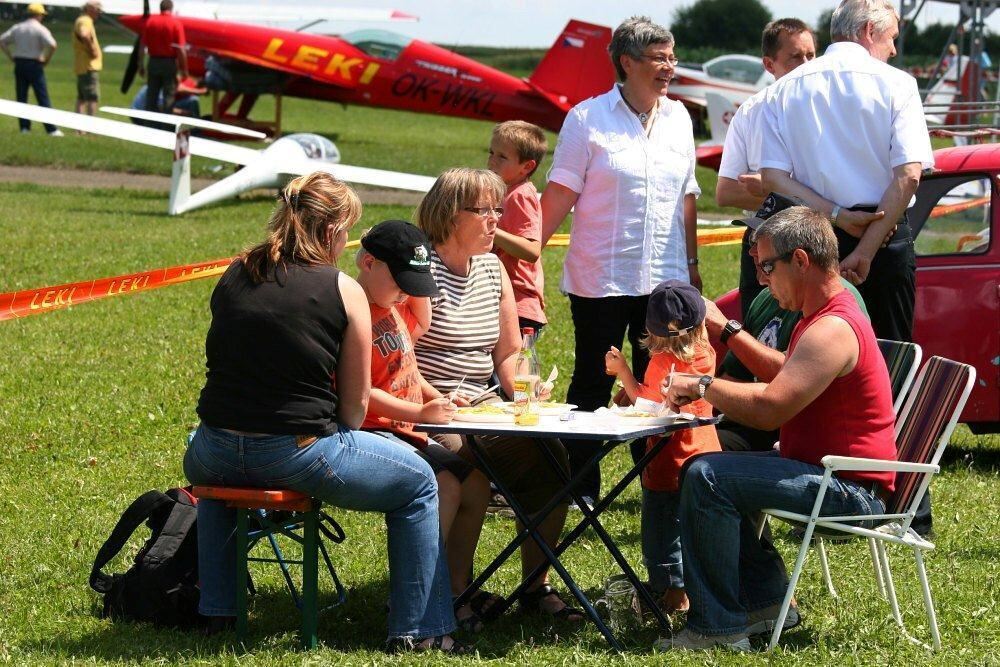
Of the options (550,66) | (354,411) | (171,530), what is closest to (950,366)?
(354,411)

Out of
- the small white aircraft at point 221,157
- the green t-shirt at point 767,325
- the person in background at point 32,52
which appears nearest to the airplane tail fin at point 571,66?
the person in background at point 32,52

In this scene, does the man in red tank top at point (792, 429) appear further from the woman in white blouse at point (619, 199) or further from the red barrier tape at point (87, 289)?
the red barrier tape at point (87, 289)

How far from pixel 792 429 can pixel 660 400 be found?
0.48 metres

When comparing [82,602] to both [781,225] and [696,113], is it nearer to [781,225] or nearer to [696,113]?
[781,225]

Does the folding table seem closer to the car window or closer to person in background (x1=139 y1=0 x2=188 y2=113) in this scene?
the car window

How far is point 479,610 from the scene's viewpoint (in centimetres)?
448

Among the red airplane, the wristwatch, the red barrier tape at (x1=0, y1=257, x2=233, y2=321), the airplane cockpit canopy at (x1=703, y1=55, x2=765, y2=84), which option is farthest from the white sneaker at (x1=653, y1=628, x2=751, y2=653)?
the airplane cockpit canopy at (x1=703, y1=55, x2=765, y2=84)

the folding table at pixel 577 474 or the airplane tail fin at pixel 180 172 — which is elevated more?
the folding table at pixel 577 474

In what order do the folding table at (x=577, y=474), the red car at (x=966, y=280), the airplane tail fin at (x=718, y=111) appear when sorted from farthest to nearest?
the airplane tail fin at (x=718, y=111), the red car at (x=966, y=280), the folding table at (x=577, y=474)

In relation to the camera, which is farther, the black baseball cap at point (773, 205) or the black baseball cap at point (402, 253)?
the black baseball cap at point (773, 205)

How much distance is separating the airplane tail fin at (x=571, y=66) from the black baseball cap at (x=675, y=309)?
23032mm

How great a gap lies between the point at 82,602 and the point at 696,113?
3074 centimetres

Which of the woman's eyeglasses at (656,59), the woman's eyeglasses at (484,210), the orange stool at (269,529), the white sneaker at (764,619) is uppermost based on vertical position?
the woman's eyeglasses at (656,59)

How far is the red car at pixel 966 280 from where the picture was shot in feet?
20.7
